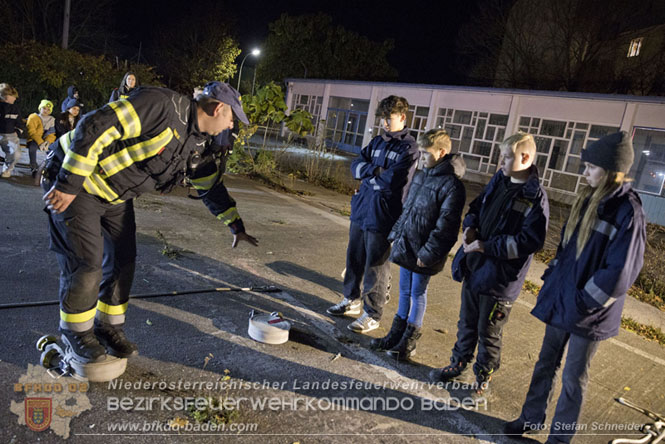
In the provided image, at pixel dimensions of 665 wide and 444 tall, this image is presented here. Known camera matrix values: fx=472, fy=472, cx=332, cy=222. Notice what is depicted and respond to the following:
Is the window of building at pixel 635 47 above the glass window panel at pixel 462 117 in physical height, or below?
above

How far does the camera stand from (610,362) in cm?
461

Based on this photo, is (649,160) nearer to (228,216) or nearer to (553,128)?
(553,128)

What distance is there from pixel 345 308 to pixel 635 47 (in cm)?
2477

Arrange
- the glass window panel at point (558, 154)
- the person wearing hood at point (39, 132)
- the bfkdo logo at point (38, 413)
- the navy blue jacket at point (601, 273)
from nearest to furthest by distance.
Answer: the bfkdo logo at point (38, 413), the navy blue jacket at point (601, 273), the person wearing hood at point (39, 132), the glass window panel at point (558, 154)

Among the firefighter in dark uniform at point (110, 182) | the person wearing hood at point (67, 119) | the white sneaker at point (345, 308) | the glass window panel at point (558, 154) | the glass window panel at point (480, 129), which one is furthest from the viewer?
the glass window panel at point (480, 129)

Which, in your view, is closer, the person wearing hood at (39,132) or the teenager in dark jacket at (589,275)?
the teenager in dark jacket at (589,275)

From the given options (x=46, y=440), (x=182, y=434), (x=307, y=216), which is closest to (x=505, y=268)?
(x=182, y=434)

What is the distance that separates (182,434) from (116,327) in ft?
3.45

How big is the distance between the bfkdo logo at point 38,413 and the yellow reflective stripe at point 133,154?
138 centimetres

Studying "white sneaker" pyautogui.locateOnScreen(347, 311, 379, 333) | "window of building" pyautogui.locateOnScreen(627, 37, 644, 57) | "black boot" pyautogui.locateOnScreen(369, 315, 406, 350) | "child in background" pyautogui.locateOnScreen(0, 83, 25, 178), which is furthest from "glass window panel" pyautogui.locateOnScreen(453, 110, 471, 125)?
"black boot" pyautogui.locateOnScreen(369, 315, 406, 350)

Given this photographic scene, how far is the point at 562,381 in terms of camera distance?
2.99 metres

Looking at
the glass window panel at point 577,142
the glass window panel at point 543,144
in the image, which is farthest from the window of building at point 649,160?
the glass window panel at point 543,144

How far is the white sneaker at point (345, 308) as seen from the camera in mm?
4695

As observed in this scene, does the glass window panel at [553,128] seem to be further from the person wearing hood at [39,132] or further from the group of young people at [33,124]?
the person wearing hood at [39,132]
